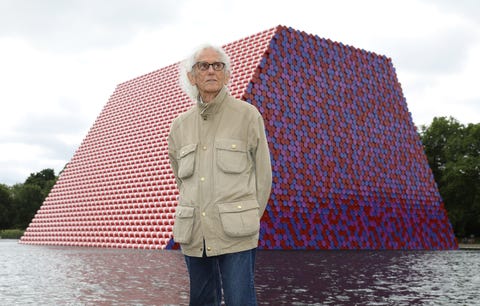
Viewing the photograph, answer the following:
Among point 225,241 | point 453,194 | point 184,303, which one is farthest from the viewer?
point 453,194

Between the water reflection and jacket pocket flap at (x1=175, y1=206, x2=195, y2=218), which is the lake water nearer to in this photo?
the water reflection

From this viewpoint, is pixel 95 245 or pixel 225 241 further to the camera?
pixel 95 245

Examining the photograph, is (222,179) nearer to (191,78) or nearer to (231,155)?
(231,155)

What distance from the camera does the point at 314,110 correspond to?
23.6 meters

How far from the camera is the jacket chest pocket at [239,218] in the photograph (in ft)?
9.70

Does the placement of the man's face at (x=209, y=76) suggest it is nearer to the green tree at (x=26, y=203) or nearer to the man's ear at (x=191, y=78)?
the man's ear at (x=191, y=78)

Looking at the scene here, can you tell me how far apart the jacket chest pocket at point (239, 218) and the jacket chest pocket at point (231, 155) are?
0.17 metres

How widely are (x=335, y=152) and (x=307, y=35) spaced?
4.77 m

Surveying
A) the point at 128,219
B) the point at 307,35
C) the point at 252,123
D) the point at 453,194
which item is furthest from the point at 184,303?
the point at 453,194

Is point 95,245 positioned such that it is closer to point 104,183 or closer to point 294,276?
point 104,183

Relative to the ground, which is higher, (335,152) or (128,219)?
(335,152)

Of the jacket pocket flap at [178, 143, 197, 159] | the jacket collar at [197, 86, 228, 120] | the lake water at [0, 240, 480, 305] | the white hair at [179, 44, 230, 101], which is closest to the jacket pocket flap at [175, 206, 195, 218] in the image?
the jacket pocket flap at [178, 143, 197, 159]

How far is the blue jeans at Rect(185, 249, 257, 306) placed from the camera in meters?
2.97

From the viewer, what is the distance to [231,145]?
309 centimetres
